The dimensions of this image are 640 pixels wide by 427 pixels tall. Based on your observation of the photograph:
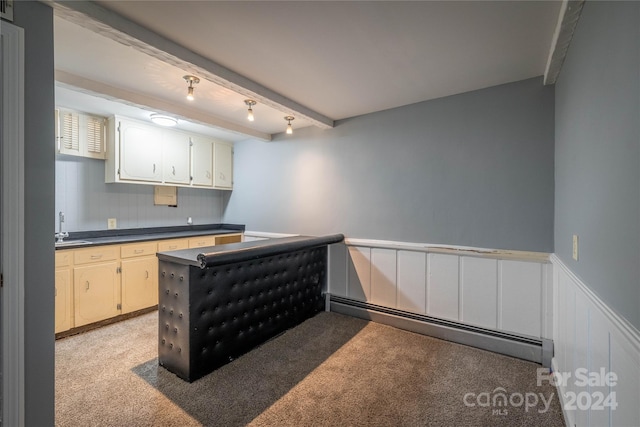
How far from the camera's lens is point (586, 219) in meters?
1.29

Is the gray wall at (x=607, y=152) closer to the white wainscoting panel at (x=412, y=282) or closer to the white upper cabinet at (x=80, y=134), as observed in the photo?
the white wainscoting panel at (x=412, y=282)

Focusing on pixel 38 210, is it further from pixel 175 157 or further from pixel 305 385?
pixel 175 157

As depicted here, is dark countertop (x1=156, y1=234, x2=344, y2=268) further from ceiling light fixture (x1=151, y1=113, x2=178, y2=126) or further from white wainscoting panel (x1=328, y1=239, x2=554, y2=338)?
ceiling light fixture (x1=151, y1=113, x2=178, y2=126)

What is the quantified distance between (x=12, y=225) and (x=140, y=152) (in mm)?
2497

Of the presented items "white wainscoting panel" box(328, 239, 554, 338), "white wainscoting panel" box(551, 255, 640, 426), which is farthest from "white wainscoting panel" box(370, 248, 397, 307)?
"white wainscoting panel" box(551, 255, 640, 426)

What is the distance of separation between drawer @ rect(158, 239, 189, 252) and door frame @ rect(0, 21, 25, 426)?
90.1 inches

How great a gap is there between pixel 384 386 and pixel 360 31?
92.5 inches

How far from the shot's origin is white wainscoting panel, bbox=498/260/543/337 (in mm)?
2367

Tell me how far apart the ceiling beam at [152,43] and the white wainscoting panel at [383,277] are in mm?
1903

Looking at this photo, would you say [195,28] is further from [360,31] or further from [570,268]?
[570,268]

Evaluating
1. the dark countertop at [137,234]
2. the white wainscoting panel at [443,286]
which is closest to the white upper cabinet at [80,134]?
the dark countertop at [137,234]

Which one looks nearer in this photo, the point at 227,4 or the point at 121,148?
the point at 227,4

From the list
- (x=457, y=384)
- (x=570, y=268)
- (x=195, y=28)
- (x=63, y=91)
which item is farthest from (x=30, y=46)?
(x=457, y=384)

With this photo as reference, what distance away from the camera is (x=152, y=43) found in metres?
1.75
